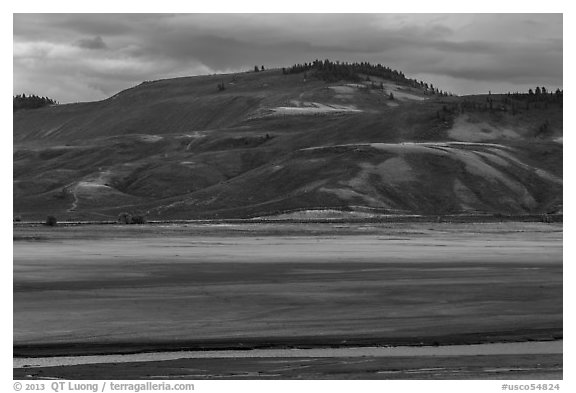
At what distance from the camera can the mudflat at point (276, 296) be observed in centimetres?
3097

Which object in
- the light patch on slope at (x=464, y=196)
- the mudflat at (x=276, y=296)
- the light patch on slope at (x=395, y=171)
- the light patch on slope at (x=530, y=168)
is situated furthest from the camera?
the light patch on slope at (x=530, y=168)

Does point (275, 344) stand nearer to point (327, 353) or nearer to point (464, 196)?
point (327, 353)

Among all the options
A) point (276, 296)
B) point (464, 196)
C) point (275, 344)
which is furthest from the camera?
point (464, 196)

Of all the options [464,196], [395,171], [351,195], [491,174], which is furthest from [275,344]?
[491,174]

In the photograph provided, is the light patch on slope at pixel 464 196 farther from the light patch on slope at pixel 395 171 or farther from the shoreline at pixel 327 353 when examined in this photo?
the shoreline at pixel 327 353

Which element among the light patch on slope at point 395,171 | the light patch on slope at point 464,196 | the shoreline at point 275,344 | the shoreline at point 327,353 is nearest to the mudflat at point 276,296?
the shoreline at point 275,344

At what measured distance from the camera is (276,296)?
1575 inches

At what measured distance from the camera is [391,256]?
62250 mm

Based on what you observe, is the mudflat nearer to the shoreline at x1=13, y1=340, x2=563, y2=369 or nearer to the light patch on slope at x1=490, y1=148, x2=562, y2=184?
the shoreline at x1=13, y1=340, x2=563, y2=369

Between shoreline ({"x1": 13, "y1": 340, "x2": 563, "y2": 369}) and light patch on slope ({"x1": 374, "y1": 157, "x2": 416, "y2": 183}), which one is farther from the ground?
shoreline ({"x1": 13, "y1": 340, "x2": 563, "y2": 369})

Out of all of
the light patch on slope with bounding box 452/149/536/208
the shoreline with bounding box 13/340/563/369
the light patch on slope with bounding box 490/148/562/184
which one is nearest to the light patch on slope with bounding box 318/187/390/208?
the light patch on slope with bounding box 452/149/536/208

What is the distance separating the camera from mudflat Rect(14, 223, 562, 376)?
31.0 meters

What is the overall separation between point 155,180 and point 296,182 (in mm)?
38408
